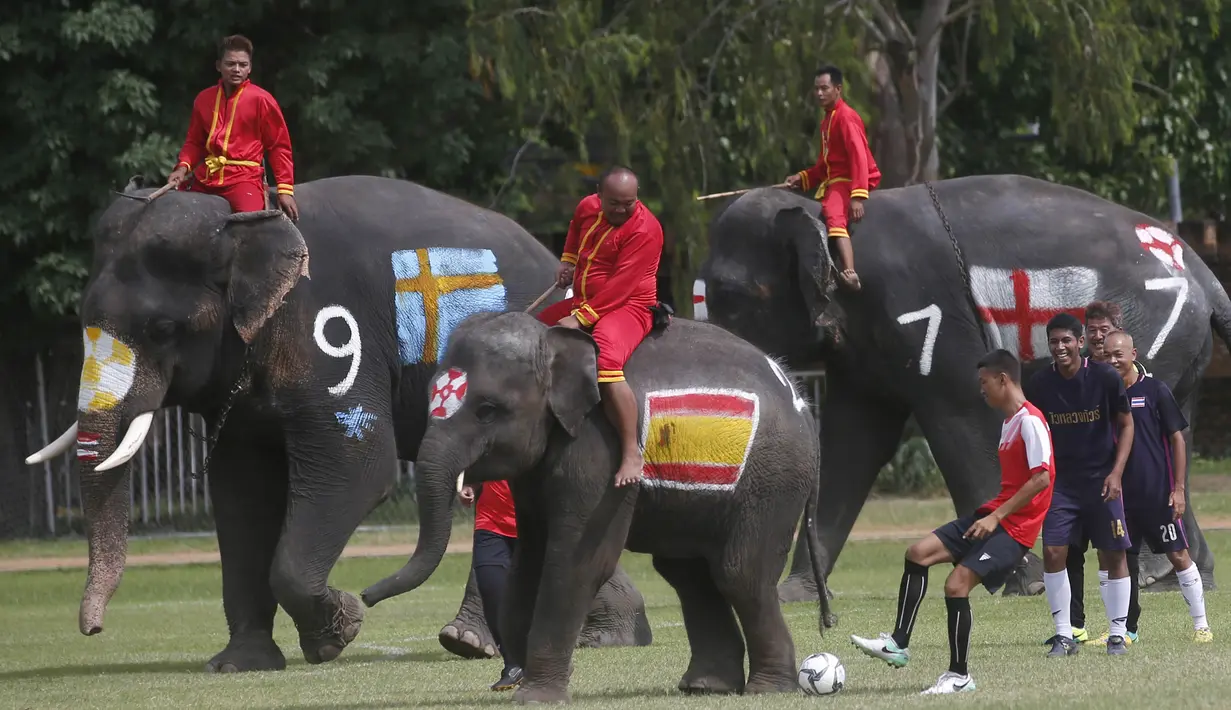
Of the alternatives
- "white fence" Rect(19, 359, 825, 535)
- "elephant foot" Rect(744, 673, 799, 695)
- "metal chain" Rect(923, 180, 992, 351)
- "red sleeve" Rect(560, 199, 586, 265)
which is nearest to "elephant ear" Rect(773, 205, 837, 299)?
"metal chain" Rect(923, 180, 992, 351)

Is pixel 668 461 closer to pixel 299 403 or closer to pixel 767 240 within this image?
pixel 299 403

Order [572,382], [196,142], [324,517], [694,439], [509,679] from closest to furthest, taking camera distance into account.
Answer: [572,382] → [694,439] → [509,679] → [324,517] → [196,142]

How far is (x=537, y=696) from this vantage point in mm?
8586

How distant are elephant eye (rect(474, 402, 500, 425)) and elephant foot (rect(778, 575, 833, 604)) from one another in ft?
19.2

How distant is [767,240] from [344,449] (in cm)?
375

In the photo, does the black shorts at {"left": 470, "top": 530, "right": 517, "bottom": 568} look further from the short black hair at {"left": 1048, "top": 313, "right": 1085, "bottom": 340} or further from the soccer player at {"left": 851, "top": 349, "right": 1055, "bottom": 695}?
the short black hair at {"left": 1048, "top": 313, "right": 1085, "bottom": 340}

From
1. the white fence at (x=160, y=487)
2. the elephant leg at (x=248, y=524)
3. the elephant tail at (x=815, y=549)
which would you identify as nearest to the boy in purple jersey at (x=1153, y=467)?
the elephant tail at (x=815, y=549)

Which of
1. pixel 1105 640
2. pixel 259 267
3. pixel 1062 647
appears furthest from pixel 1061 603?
pixel 259 267

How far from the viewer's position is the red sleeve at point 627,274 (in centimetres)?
901

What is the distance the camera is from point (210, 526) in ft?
74.8

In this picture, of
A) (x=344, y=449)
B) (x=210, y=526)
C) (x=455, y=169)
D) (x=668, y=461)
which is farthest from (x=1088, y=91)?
(x=668, y=461)

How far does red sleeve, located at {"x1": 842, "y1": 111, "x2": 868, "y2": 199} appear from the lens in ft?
44.9

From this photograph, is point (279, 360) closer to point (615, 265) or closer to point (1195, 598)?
point (615, 265)

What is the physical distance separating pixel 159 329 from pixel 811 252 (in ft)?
14.1
